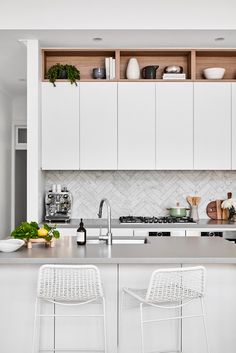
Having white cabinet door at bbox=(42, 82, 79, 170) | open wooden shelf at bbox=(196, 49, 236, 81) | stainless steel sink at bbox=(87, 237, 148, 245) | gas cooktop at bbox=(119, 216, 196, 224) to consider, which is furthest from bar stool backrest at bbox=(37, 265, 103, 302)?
open wooden shelf at bbox=(196, 49, 236, 81)

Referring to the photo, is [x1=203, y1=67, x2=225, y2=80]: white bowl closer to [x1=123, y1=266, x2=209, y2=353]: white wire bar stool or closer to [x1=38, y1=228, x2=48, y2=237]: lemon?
[x1=38, y1=228, x2=48, y2=237]: lemon

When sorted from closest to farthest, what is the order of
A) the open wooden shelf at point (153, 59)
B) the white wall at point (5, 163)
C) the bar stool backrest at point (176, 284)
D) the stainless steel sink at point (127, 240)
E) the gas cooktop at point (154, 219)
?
the bar stool backrest at point (176, 284) < the stainless steel sink at point (127, 240) < the gas cooktop at point (154, 219) < the open wooden shelf at point (153, 59) < the white wall at point (5, 163)

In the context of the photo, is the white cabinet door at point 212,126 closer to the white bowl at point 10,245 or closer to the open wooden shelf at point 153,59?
the open wooden shelf at point 153,59

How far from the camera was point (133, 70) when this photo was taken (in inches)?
207

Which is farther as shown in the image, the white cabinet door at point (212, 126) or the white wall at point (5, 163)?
the white wall at point (5, 163)

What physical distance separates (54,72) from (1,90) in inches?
87.8

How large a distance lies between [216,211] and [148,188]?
84 cm

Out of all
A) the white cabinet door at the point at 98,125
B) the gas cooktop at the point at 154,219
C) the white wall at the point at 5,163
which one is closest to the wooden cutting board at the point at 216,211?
the gas cooktop at the point at 154,219

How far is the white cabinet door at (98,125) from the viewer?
16.9 ft

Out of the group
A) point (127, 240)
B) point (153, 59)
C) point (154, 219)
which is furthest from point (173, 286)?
point (153, 59)

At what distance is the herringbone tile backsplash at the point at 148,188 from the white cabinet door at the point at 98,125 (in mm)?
454

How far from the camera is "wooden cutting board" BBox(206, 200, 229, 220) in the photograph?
5.57m

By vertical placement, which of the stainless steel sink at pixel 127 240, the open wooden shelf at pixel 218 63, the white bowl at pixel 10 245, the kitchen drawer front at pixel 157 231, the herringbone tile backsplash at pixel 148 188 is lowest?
the kitchen drawer front at pixel 157 231

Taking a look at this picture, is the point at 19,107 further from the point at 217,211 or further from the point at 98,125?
the point at 217,211
